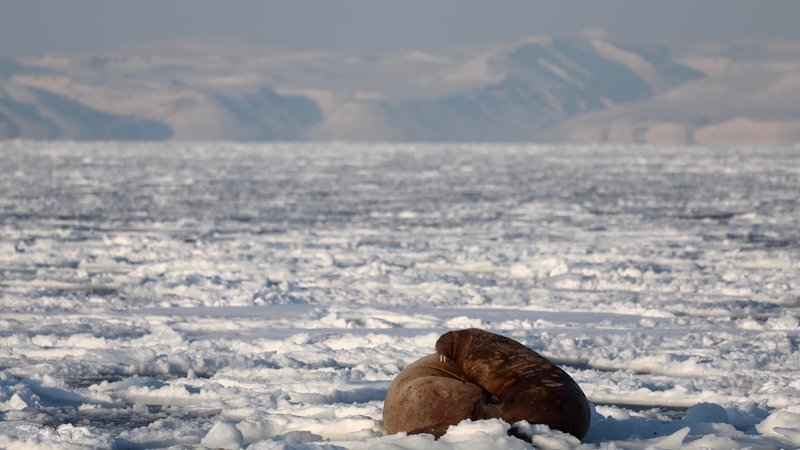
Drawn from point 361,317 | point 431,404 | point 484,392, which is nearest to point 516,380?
point 484,392

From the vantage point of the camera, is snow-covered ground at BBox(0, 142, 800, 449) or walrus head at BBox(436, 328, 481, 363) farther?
snow-covered ground at BBox(0, 142, 800, 449)

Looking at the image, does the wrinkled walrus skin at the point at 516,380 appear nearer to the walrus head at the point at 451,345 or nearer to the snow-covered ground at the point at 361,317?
the walrus head at the point at 451,345

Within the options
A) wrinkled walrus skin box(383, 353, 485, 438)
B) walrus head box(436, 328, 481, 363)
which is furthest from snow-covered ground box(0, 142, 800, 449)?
walrus head box(436, 328, 481, 363)

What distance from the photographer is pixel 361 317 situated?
30.1 ft

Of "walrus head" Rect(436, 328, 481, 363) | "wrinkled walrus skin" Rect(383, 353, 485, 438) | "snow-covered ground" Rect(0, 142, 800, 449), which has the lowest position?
"snow-covered ground" Rect(0, 142, 800, 449)

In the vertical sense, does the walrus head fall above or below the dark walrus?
above

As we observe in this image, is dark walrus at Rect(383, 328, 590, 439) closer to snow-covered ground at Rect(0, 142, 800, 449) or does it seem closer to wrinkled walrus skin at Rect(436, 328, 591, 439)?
wrinkled walrus skin at Rect(436, 328, 591, 439)

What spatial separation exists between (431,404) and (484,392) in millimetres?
230

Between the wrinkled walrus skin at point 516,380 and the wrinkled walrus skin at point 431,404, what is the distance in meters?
0.07

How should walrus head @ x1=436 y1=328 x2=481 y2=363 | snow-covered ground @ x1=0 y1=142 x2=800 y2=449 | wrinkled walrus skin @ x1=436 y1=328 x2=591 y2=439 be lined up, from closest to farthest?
wrinkled walrus skin @ x1=436 y1=328 x2=591 y2=439
walrus head @ x1=436 y1=328 x2=481 y2=363
snow-covered ground @ x1=0 y1=142 x2=800 y2=449

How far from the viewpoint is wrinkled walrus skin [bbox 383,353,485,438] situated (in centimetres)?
525

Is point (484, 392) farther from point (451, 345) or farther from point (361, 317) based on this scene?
point (361, 317)

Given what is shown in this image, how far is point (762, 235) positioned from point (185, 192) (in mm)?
13285

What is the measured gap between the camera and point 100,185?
1118 inches
